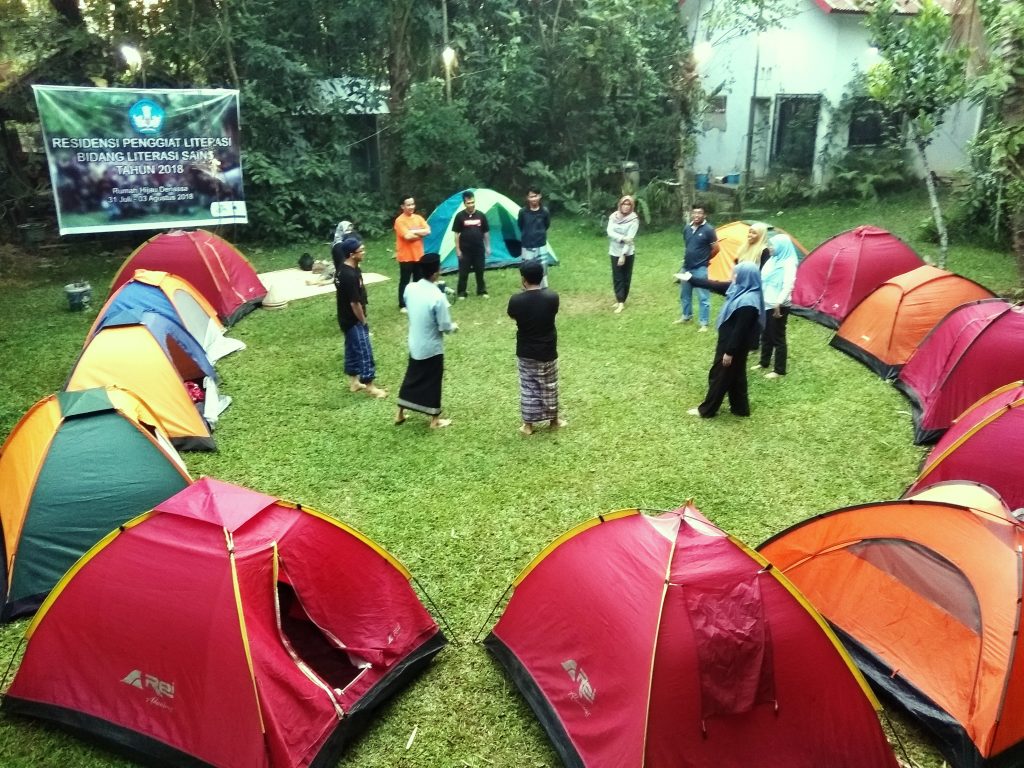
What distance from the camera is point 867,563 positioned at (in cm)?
401

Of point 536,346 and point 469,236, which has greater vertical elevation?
point 469,236

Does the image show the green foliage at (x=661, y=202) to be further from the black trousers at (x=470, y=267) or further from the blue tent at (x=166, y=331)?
the blue tent at (x=166, y=331)

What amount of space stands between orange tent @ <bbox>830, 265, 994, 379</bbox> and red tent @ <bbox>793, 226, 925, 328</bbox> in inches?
42.3

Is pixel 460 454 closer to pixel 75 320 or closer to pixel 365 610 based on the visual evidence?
pixel 365 610

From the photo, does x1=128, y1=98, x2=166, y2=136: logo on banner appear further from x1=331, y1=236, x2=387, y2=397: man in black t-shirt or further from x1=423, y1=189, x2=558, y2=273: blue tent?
x1=331, y1=236, x2=387, y2=397: man in black t-shirt

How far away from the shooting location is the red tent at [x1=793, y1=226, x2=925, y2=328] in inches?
361

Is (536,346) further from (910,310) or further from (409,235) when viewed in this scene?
(910,310)

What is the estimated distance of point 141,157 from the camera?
1195cm

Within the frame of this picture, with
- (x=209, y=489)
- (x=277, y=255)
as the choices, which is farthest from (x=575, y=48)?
(x=209, y=489)

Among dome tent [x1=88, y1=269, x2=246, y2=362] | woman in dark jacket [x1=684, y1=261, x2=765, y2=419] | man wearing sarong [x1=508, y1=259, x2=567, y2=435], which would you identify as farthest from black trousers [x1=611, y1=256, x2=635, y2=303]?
dome tent [x1=88, y1=269, x2=246, y2=362]

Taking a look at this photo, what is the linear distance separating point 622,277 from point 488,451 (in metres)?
4.28

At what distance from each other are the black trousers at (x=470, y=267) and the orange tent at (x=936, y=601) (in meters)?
6.97

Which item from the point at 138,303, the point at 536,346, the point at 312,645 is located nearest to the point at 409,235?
the point at 138,303

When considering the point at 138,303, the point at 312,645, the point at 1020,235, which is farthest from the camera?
the point at 1020,235
